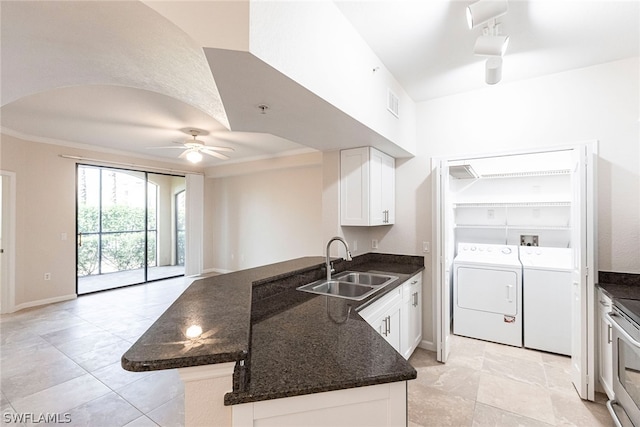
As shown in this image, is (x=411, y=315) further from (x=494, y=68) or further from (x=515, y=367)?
(x=494, y=68)

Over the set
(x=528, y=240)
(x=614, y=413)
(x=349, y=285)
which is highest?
(x=528, y=240)

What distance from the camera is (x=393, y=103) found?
2598 millimetres

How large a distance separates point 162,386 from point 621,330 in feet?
11.2

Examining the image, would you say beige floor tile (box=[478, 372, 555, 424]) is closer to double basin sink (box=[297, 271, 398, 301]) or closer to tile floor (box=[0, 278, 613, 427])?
tile floor (box=[0, 278, 613, 427])

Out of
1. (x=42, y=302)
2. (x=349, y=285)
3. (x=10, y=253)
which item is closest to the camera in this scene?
(x=349, y=285)

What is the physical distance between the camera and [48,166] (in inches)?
177

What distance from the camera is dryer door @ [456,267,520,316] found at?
3.11m

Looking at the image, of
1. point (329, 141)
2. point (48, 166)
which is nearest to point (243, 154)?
point (48, 166)

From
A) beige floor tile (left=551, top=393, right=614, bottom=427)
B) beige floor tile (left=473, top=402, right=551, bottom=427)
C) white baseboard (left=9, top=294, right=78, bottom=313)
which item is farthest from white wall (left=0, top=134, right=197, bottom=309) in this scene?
beige floor tile (left=551, top=393, right=614, bottom=427)

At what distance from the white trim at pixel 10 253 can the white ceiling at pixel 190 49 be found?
1.33m

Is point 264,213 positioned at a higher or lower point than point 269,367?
higher

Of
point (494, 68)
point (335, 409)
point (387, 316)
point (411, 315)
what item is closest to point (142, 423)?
point (335, 409)

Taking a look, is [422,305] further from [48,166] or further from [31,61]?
[48,166]

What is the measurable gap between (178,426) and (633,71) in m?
4.47
